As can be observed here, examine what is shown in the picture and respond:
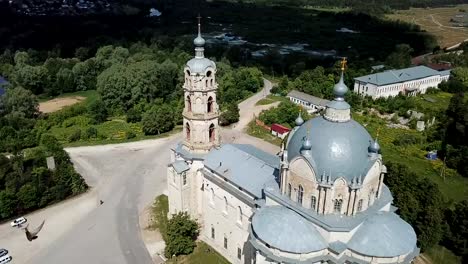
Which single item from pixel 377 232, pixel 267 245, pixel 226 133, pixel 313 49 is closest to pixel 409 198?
pixel 377 232

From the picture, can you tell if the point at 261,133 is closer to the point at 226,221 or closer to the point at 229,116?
the point at 229,116

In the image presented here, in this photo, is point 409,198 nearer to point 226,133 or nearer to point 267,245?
point 267,245

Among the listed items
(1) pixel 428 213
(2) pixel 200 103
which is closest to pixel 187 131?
(2) pixel 200 103

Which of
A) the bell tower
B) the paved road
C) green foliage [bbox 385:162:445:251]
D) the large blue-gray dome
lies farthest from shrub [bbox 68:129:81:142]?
the large blue-gray dome

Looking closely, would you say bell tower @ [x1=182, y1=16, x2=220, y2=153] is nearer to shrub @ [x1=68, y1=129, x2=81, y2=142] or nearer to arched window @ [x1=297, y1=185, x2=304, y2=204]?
arched window @ [x1=297, y1=185, x2=304, y2=204]

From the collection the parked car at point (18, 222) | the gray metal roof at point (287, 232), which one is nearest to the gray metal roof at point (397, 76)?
the gray metal roof at point (287, 232)

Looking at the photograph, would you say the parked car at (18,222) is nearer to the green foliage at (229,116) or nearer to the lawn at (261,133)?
the green foliage at (229,116)
